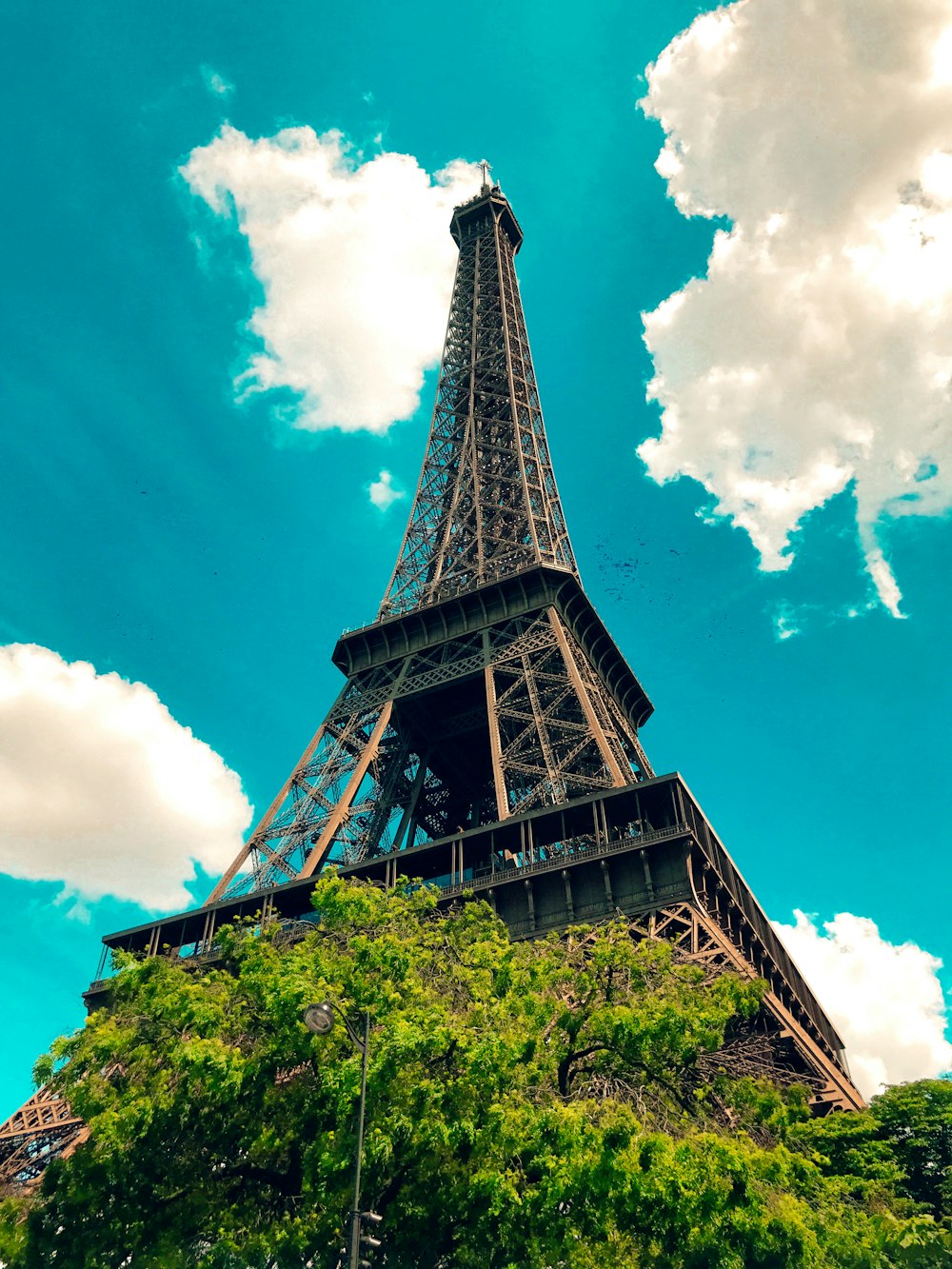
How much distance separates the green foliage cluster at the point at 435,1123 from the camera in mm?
13750

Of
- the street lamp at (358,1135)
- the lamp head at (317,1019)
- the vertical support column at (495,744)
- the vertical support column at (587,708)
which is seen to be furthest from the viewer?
the vertical support column at (495,744)

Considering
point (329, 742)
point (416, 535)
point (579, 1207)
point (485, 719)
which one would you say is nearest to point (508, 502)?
point (416, 535)

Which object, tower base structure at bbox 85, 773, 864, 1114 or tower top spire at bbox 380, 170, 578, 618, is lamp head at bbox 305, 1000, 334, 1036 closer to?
tower base structure at bbox 85, 773, 864, 1114

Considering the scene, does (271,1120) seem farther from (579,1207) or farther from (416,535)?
(416,535)

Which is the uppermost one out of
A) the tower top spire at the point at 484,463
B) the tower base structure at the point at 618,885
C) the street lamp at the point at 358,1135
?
the tower top spire at the point at 484,463

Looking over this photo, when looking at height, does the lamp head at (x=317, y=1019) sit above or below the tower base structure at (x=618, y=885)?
below

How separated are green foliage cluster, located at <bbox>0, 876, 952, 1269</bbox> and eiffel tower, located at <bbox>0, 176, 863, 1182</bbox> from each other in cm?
372

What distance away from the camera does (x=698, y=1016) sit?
52.6ft

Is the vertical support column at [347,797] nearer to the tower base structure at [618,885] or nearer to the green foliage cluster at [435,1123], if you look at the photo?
the tower base structure at [618,885]

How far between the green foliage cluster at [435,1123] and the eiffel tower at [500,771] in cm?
372

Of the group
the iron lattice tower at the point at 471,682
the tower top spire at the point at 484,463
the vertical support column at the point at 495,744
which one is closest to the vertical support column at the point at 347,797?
the iron lattice tower at the point at 471,682

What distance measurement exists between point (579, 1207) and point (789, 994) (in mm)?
25355

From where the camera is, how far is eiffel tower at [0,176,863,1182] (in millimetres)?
28328

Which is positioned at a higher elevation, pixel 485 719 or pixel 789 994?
pixel 485 719
